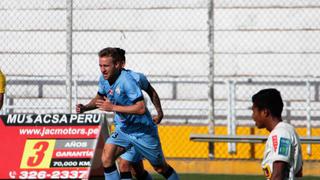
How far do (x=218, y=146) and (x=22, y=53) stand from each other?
133 inches

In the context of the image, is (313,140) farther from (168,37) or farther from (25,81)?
(25,81)

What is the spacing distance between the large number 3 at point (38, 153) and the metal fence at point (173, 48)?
12.7 ft

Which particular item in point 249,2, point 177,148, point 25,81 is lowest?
point 177,148

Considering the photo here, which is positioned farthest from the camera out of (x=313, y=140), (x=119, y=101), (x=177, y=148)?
(x=177, y=148)

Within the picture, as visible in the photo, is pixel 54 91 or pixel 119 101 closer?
pixel 119 101

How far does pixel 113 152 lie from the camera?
35.7 feet

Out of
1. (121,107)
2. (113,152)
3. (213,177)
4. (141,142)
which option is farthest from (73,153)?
(213,177)

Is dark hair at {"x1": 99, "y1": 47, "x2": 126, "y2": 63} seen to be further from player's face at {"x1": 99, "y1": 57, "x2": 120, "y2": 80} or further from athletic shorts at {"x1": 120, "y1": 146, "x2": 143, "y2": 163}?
athletic shorts at {"x1": 120, "y1": 146, "x2": 143, "y2": 163}

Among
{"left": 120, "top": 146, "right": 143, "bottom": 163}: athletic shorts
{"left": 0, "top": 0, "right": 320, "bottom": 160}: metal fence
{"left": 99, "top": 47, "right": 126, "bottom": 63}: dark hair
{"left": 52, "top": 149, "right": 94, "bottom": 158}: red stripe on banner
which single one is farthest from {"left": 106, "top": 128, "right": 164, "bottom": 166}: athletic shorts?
{"left": 0, "top": 0, "right": 320, "bottom": 160}: metal fence

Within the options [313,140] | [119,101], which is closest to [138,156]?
[119,101]

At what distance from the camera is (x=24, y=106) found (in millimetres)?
14852

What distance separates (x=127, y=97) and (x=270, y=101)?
4.54 m

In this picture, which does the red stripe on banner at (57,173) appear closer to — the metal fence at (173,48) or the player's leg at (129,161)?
the player's leg at (129,161)

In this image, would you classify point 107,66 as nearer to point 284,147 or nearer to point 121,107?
point 121,107
